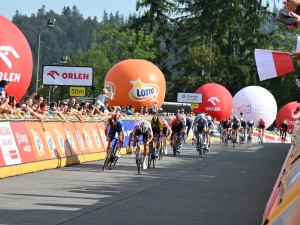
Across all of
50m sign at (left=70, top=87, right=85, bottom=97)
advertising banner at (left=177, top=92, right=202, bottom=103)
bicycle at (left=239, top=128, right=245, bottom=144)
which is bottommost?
bicycle at (left=239, top=128, right=245, bottom=144)

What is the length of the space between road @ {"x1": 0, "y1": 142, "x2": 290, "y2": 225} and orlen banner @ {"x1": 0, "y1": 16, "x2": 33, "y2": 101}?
2.71 meters

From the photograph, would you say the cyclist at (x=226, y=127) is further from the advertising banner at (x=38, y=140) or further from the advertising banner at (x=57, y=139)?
the advertising banner at (x=38, y=140)

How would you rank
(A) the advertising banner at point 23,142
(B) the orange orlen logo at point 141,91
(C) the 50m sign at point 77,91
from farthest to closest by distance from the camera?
1. (B) the orange orlen logo at point 141,91
2. (C) the 50m sign at point 77,91
3. (A) the advertising banner at point 23,142

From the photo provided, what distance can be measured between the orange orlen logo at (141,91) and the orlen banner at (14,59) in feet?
59.4

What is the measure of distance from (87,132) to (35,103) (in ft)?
10.4

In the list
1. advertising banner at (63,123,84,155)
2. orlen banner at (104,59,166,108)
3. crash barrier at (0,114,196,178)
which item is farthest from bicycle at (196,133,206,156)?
orlen banner at (104,59,166,108)

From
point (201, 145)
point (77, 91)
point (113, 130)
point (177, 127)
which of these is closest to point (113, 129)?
point (113, 130)

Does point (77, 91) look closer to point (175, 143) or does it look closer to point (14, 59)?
point (175, 143)

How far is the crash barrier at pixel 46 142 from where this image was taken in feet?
58.2

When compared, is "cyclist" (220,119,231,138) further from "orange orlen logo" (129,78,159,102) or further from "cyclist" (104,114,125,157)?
"cyclist" (104,114,125,157)

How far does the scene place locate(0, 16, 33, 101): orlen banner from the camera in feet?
71.1

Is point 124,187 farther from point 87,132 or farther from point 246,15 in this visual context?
point 246,15

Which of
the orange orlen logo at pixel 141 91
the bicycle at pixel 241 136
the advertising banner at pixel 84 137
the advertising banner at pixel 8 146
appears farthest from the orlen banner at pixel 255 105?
the advertising banner at pixel 8 146

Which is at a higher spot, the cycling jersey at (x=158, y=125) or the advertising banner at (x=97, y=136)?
the cycling jersey at (x=158, y=125)
